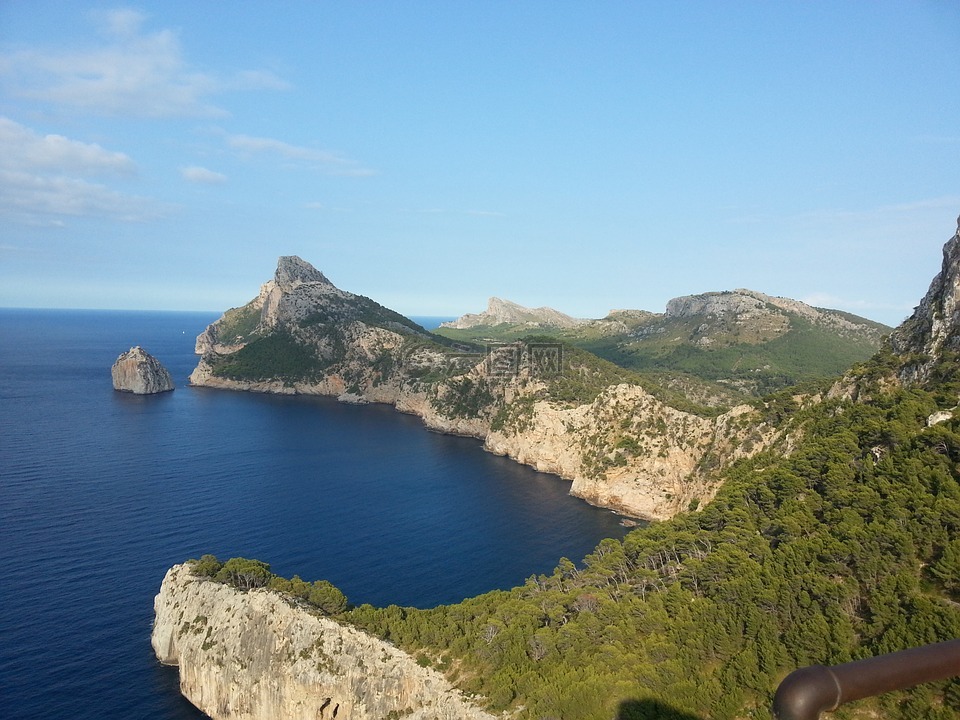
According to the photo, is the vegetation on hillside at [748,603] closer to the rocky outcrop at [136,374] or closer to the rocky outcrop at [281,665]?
the rocky outcrop at [281,665]

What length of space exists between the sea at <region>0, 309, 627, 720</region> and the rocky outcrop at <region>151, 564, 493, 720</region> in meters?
3.69

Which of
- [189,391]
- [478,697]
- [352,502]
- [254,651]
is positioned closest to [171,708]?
[254,651]

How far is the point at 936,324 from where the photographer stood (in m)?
64.3

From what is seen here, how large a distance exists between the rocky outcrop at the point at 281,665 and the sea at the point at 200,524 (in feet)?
12.1

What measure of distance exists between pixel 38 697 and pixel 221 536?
3184 centimetres

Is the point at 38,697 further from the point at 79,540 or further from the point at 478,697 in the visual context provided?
the point at 478,697

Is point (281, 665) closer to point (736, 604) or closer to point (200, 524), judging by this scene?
point (736, 604)

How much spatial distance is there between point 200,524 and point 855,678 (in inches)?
3614

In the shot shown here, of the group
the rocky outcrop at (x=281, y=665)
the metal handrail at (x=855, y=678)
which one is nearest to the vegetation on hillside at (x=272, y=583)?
the rocky outcrop at (x=281, y=665)

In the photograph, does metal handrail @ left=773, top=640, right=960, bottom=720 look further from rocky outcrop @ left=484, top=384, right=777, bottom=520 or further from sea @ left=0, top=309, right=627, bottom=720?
rocky outcrop @ left=484, top=384, right=777, bottom=520

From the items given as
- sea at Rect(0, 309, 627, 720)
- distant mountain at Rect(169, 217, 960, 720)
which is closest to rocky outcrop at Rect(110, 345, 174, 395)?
sea at Rect(0, 309, 627, 720)

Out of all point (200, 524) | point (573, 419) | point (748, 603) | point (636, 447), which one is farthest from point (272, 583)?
point (573, 419)

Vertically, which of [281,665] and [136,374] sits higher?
[136,374]

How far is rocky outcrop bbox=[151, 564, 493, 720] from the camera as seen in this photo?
43.0 metres
